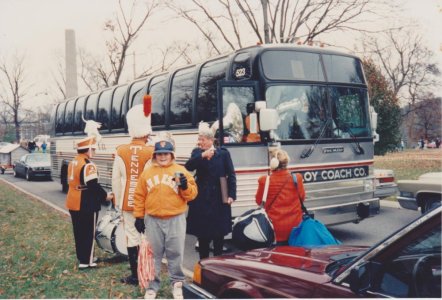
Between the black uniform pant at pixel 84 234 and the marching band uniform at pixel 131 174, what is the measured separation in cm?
A: 94

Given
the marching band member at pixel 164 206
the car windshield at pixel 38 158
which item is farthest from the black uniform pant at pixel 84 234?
the car windshield at pixel 38 158

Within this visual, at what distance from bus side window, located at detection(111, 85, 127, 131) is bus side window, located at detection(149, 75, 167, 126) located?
1.95 meters

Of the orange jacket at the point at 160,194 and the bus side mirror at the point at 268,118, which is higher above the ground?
the bus side mirror at the point at 268,118

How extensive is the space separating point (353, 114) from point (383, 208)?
15.4ft

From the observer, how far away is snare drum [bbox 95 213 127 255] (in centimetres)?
655

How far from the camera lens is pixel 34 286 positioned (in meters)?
5.69

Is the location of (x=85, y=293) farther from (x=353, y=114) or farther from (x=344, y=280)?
(x=353, y=114)

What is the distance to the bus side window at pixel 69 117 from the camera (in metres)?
16.8

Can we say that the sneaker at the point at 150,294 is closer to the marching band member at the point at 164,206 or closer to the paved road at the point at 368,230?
the marching band member at the point at 164,206

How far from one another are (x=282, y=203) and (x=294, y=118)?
2.51m

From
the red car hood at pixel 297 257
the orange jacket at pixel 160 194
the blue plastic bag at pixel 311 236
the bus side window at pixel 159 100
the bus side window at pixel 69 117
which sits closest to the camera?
the red car hood at pixel 297 257

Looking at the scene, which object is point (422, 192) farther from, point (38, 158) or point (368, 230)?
point (38, 158)

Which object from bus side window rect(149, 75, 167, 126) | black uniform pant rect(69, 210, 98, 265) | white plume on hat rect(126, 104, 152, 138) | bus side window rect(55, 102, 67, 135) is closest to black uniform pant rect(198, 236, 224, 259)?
white plume on hat rect(126, 104, 152, 138)

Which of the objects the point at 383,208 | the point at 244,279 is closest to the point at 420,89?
the point at 383,208
